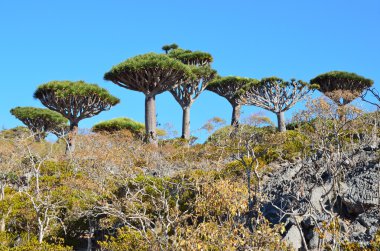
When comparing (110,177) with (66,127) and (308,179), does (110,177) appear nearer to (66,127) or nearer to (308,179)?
(308,179)

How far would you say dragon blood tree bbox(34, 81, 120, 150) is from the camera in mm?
28734

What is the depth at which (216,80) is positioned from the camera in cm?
3750

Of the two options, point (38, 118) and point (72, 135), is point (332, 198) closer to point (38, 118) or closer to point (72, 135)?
point (72, 135)

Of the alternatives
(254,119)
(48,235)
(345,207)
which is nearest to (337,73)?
(254,119)

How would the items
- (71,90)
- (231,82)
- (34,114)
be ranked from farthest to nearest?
(34,114) → (231,82) → (71,90)

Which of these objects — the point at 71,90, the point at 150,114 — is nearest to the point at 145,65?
the point at 150,114

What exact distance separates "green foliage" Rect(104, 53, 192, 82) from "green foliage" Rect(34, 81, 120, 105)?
125 cm

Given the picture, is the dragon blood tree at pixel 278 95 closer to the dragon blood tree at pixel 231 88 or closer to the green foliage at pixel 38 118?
the dragon blood tree at pixel 231 88

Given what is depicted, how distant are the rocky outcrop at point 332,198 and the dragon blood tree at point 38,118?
29.6 m

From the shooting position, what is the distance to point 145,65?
93.8ft

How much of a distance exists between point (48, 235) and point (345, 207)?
9997 millimetres

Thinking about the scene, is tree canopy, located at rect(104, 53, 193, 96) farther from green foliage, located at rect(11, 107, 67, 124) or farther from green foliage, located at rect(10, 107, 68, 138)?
green foliage, located at rect(11, 107, 67, 124)

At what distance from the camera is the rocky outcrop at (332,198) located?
11273 millimetres

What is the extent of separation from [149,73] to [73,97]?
16.9 ft
